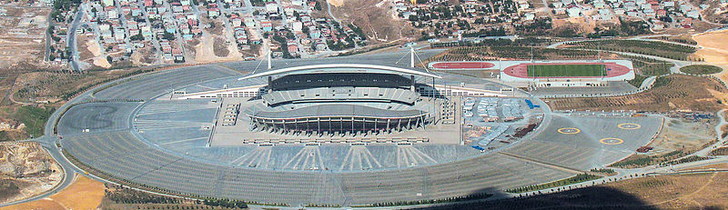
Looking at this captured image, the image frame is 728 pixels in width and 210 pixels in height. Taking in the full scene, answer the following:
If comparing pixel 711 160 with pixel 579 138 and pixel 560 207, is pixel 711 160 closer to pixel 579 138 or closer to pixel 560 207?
pixel 579 138

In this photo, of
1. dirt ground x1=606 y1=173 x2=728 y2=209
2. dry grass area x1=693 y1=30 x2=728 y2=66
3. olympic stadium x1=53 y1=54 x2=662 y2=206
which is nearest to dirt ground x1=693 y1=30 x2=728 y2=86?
dry grass area x1=693 y1=30 x2=728 y2=66

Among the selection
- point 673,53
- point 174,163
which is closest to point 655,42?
point 673,53

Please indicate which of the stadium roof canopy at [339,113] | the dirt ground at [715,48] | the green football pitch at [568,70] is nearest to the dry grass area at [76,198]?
the stadium roof canopy at [339,113]

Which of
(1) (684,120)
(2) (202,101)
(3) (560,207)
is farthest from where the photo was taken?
(2) (202,101)

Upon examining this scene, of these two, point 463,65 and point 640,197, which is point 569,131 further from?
point 463,65

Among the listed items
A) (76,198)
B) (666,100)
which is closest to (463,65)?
(666,100)

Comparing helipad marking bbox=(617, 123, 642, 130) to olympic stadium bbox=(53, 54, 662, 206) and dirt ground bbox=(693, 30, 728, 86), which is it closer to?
olympic stadium bbox=(53, 54, 662, 206)
